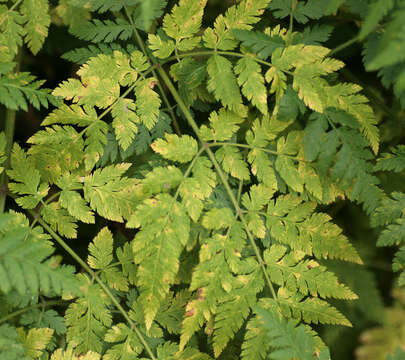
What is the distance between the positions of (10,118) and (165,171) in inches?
52.0

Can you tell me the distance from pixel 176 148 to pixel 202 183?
248 millimetres

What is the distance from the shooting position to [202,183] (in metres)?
2.18

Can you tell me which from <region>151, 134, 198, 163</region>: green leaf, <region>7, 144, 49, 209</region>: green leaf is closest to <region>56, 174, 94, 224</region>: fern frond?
<region>7, 144, 49, 209</region>: green leaf

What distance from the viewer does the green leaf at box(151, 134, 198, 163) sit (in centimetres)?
220

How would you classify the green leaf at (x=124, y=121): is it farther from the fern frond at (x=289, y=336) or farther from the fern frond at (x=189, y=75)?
the fern frond at (x=289, y=336)

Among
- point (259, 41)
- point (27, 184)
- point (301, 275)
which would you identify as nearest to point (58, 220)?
point (27, 184)

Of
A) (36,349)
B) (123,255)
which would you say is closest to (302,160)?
(123,255)

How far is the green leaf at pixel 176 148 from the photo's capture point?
2.20 metres

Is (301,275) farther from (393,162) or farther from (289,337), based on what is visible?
(393,162)

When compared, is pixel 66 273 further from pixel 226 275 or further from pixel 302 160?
pixel 302 160

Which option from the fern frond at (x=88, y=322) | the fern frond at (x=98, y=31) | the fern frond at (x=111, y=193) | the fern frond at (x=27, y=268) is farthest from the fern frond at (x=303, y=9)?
the fern frond at (x=88, y=322)

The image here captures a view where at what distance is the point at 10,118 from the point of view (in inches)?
107

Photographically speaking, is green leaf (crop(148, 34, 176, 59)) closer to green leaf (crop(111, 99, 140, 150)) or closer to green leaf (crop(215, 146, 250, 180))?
green leaf (crop(111, 99, 140, 150))

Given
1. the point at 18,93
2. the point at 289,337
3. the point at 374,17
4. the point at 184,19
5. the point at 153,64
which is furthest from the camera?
the point at 153,64
